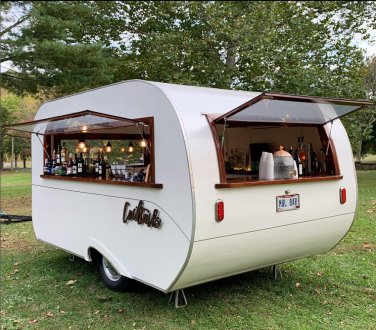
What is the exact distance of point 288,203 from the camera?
159 inches

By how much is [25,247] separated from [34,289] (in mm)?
2506

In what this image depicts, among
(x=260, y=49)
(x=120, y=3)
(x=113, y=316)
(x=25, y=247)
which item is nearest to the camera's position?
(x=113, y=316)

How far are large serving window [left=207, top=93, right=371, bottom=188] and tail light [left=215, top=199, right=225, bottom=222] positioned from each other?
152mm

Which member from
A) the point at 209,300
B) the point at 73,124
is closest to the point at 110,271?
the point at 209,300

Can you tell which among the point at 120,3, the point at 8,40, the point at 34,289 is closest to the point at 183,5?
the point at 120,3

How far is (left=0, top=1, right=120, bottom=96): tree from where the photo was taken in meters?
9.95

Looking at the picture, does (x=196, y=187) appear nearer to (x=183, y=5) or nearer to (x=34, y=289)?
(x=34, y=289)

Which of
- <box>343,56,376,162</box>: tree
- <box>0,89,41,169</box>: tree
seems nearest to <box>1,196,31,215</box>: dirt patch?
<box>343,56,376,162</box>: tree

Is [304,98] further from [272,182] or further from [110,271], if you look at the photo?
[110,271]

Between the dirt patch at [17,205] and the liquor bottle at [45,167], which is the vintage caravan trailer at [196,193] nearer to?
the liquor bottle at [45,167]

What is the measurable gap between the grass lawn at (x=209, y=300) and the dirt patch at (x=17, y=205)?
589cm

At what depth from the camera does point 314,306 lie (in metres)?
4.17

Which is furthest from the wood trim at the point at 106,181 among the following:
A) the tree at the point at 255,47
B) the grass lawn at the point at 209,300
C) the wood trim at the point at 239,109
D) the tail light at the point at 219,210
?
the tree at the point at 255,47

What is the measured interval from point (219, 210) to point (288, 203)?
2.98ft
